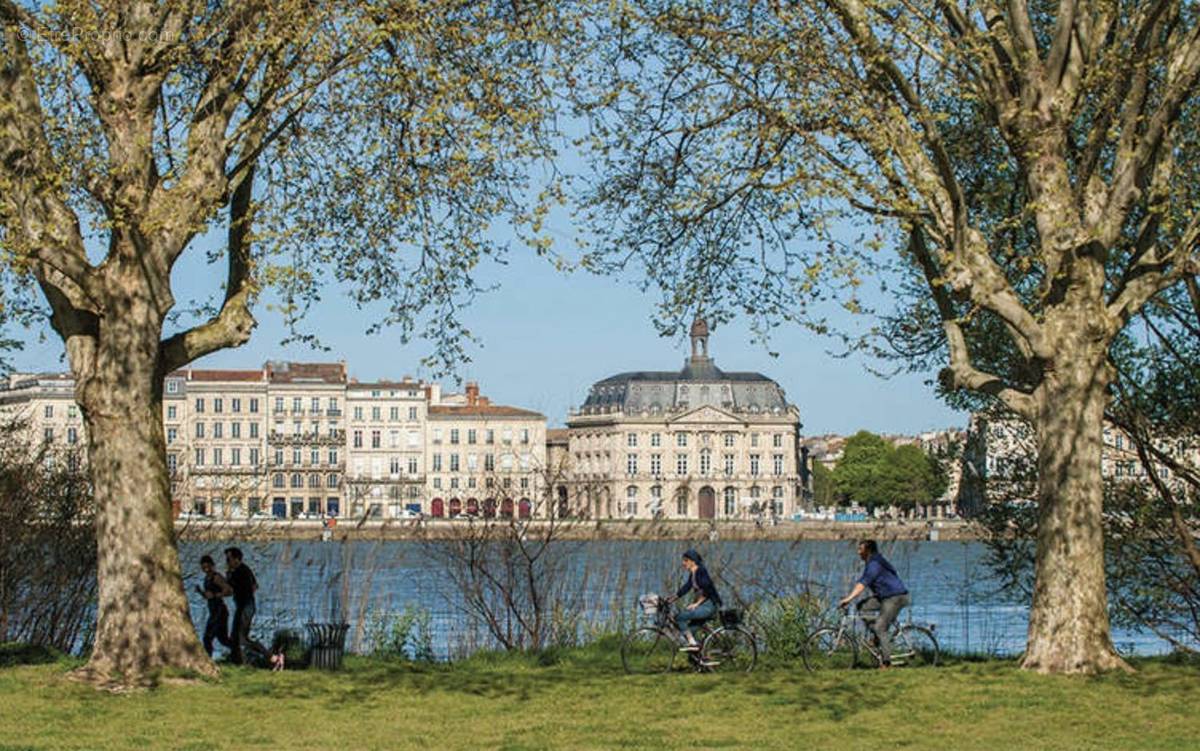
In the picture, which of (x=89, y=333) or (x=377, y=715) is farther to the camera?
(x=89, y=333)

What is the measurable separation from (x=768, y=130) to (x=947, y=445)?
601cm

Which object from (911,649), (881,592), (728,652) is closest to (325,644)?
(728,652)

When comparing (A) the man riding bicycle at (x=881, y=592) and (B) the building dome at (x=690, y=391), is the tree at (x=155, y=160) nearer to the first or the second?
(A) the man riding bicycle at (x=881, y=592)

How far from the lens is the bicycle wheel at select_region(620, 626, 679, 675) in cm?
1789

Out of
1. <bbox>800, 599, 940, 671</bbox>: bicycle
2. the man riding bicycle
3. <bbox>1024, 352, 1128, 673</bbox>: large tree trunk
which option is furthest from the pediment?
<bbox>1024, 352, 1128, 673</bbox>: large tree trunk

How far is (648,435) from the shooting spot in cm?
17412

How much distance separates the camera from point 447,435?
482ft

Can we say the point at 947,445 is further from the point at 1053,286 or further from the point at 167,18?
the point at 167,18

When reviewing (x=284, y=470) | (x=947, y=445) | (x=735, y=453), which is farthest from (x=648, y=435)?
(x=947, y=445)

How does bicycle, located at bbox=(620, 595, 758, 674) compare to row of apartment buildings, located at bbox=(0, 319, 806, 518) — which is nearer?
bicycle, located at bbox=(620, 595, 758, 674)

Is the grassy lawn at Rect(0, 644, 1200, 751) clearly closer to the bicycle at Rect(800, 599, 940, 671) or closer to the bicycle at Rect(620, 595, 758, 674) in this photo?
the bicycle at Rect(620, 595, 758, 674)

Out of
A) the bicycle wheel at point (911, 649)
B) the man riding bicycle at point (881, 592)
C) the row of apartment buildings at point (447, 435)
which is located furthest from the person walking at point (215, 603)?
the row of apartment buildings at point (447, 435)

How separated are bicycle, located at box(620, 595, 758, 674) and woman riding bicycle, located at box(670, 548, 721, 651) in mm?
80

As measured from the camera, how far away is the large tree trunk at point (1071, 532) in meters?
16.3
